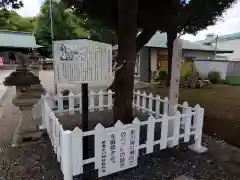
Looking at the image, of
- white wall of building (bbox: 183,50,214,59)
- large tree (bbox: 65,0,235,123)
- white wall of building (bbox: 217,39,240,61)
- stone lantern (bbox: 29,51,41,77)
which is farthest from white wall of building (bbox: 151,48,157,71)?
white wall of building (bbox: 217,39,240,61)

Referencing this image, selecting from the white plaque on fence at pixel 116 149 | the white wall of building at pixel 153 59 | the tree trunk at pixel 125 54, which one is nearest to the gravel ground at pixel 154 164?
the white plaque on fence at pixel 116 149

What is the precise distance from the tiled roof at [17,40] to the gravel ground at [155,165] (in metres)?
24.7

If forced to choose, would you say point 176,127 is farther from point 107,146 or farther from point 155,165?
point 107,146

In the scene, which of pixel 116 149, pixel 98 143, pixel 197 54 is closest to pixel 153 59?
pixel 197 54

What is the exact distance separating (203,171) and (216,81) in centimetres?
1257

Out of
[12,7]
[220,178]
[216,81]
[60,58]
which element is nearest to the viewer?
[60,58]

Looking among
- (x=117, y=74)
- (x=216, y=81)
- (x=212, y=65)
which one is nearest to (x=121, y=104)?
(x=117, y=74)

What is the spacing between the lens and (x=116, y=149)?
2.90 m

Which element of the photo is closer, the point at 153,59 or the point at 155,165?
the point at 155,165

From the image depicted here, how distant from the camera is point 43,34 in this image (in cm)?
3008

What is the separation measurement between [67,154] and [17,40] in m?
28.7

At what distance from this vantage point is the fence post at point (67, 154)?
2549 millimetres

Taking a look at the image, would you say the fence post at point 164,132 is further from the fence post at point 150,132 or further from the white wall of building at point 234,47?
the white wall of building at point 234,47

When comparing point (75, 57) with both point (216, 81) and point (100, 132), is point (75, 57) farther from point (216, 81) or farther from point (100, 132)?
point (216, 81)
